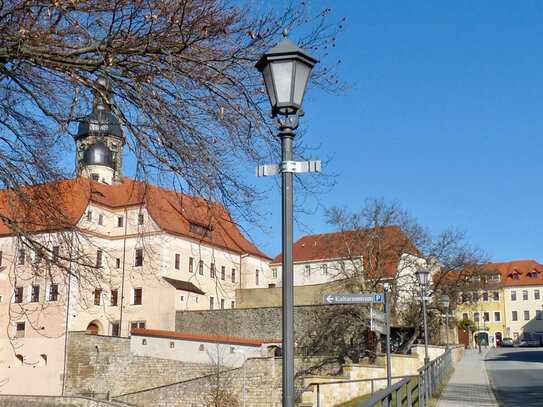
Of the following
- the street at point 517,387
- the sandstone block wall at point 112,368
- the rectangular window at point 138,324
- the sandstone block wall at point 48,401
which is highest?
the rectangular window at point 138,324

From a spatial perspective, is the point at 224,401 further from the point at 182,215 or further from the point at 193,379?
the point at 182,215

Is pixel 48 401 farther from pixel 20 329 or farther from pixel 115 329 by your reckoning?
pixel 20 329

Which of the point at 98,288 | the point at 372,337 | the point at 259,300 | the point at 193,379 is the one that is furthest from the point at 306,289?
the point at 98,288

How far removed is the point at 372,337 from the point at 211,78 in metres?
32.8

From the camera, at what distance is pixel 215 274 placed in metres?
7.21

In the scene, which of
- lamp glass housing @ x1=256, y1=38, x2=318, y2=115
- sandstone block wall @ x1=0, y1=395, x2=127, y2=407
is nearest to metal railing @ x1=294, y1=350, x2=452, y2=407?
lamp glass housing @ x1=256, y1=38, x2=318, y2=115

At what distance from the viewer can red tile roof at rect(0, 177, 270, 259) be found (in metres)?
7.25

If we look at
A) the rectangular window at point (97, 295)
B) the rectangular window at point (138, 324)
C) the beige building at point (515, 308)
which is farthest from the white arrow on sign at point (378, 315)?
the beige building at point (515, 308)

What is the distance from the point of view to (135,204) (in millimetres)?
8297

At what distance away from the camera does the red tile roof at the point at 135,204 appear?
725 cm

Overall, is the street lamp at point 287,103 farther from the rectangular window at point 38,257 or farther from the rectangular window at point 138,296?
the rectangular window at point 138,296

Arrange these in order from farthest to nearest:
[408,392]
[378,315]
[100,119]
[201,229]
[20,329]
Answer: [20,329] → [378,315] → [408,392] → [201,229] → [100,119]

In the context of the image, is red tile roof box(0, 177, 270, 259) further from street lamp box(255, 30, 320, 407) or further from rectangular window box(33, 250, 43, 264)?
street lamp box(255, 30, 320, 407)

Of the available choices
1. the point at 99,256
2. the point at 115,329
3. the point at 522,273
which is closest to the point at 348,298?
the point at 99,256
